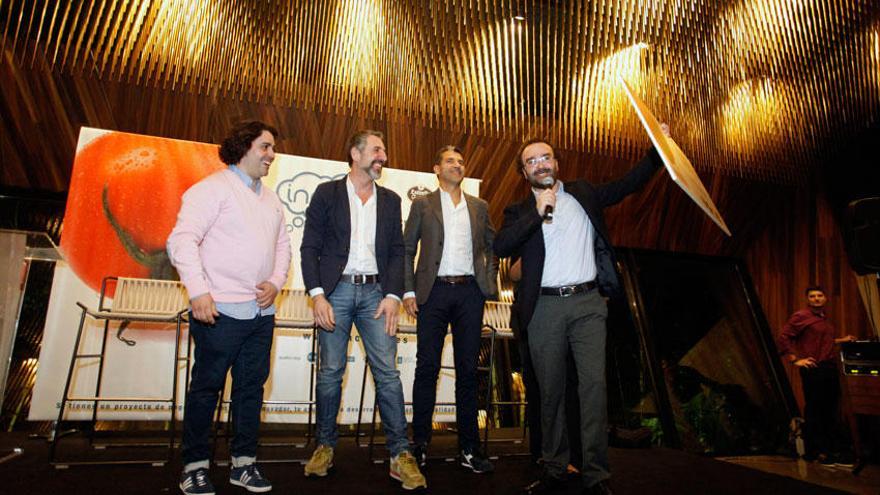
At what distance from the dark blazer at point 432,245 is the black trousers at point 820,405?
358 cm

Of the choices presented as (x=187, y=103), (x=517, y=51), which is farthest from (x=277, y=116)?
(x=517, y=51)

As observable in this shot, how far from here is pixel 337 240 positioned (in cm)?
264

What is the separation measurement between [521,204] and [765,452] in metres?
3.87

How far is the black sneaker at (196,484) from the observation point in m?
2.14

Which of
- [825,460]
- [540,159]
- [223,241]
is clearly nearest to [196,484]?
[223,241]

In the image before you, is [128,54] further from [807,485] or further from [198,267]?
[807,485]

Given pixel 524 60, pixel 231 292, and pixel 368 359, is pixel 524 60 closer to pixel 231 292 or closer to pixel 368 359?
pixel 368 359

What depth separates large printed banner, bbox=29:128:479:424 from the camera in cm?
371

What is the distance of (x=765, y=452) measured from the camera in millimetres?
4957

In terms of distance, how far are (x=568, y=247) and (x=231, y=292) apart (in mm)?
1457

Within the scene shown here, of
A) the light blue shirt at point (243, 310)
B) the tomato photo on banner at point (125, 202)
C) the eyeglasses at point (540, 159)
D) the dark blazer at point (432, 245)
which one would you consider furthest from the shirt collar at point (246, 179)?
the tomato photo on banner at point (125, 202)

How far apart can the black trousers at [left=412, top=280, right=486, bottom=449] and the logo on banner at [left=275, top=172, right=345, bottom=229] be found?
172cm

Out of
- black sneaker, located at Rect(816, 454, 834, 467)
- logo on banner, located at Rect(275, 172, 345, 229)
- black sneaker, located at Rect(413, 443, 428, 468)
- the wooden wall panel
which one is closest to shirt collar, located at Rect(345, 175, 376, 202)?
black sneaker, located at Rect(413, 443, 428, 468)

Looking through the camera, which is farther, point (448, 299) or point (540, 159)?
point (448, 299)
